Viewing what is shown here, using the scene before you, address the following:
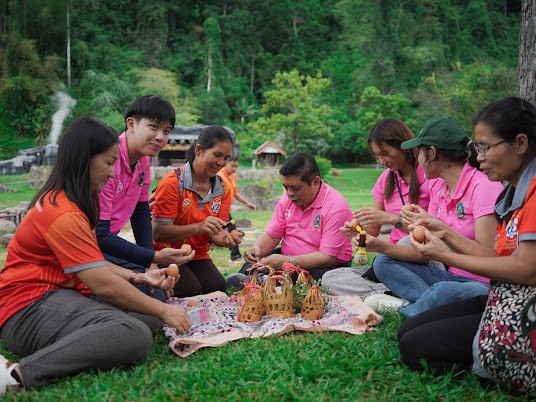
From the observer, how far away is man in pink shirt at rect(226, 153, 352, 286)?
13.9ft

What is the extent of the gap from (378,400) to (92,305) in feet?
4.54

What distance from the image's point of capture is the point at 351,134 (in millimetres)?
27859

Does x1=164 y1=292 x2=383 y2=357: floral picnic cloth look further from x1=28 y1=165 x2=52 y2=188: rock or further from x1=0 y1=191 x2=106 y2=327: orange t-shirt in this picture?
x1=28 y1=165 x2=52 y2=188: rock

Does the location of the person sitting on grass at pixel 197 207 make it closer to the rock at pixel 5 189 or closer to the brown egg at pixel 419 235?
the brown egg at pixel 419 235

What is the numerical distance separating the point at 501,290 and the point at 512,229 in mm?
272

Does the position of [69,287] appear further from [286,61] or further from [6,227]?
[286,61]

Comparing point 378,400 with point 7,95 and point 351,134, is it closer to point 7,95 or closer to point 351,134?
point 7,95

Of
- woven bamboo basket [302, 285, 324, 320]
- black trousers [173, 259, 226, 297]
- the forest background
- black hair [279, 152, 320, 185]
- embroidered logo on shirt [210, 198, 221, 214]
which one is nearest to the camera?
woven bamboo basket [302, 285, 324, 320]

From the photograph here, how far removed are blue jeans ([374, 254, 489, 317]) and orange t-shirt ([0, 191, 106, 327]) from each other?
1771 millimetres

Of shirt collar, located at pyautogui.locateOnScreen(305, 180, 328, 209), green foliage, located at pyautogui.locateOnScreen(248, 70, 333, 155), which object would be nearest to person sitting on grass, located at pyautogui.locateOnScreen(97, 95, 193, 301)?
shirt collar, located at pyautogui.locateOnScreen(305, 180, 328, 209)

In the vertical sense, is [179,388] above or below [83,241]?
below

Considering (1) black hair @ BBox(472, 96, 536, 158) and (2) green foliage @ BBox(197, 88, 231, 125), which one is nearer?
(1) black hair @ BBox(472, 96, 536, 158)

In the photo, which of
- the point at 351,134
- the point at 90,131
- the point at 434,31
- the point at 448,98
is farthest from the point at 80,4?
the point at 90,131

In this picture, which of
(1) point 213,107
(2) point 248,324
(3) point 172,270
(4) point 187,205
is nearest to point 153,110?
(4) point 187,205
